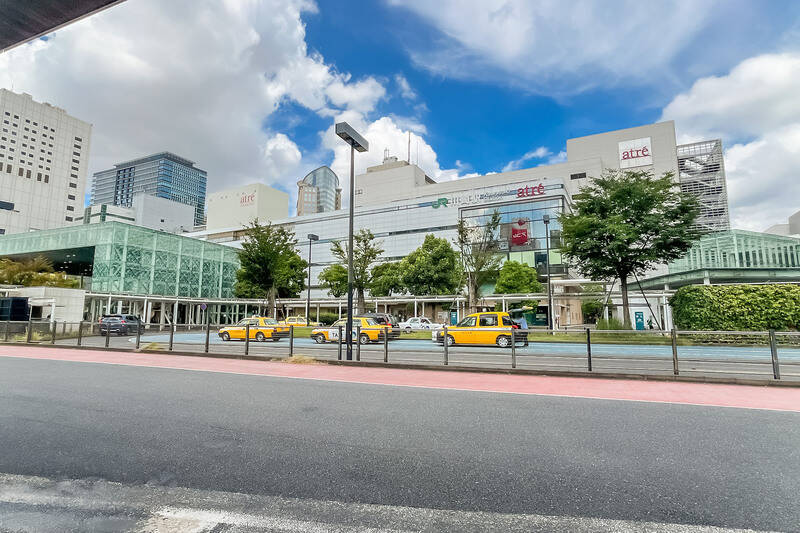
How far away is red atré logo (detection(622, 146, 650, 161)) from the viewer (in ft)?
295

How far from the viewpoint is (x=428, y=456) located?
4.48m

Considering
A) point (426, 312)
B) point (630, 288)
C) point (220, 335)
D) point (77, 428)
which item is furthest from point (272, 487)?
point (426, 312)

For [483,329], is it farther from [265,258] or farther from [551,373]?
[265,258]

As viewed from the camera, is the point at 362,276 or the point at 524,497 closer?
the point at 524,497

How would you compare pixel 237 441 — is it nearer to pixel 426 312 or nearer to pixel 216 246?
pixel 216 246

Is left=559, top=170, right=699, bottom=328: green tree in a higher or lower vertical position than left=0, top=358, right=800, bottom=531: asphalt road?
higher

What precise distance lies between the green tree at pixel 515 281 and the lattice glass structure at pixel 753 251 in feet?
86.4

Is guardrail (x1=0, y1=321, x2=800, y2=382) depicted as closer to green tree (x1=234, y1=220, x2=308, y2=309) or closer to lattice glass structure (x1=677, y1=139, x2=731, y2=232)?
green tree (x1=234, y1=220, x2=308, y2=309)

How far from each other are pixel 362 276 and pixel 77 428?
37674 mm

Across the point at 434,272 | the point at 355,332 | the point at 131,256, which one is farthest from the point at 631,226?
the point at 131,256

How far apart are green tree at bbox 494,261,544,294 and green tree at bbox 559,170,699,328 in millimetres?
28723

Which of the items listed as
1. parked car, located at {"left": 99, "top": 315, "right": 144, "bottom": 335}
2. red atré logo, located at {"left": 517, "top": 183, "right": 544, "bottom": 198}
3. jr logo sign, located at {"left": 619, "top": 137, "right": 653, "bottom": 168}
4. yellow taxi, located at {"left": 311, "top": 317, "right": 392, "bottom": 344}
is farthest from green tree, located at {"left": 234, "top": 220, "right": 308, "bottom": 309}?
jr logo sign, located at {"left": 619, "top": 137, "right": 653, "bottom": 168}

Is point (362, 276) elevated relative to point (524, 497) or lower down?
elevated

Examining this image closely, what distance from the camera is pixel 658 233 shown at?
23703mm
